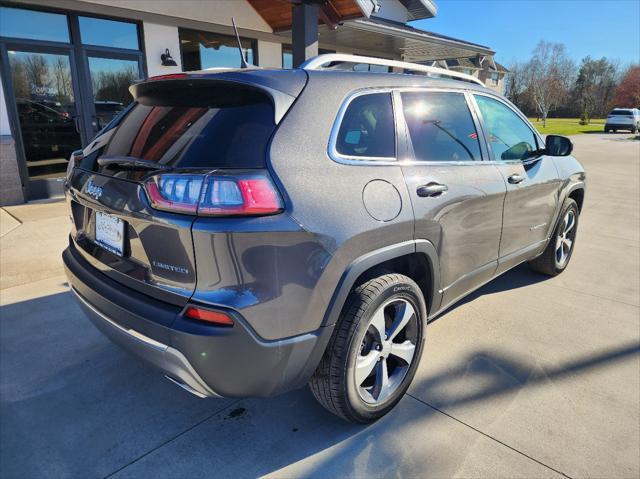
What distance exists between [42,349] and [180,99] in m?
2.15

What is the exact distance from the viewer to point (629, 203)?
8.59m

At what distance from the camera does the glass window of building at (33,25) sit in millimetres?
6953

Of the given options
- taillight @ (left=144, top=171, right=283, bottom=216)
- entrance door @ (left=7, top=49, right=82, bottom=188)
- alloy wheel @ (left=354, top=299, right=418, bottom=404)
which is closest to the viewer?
taillight @ (left=144, top=171, right=283, bottom=216)

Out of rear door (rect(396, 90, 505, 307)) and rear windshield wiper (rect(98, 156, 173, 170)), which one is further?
rear door (rect(396, 90, 505, 307))

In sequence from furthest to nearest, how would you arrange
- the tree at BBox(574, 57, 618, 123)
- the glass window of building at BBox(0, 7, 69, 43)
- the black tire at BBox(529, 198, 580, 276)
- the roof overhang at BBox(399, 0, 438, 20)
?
the tree at BBox(574, 57, 618, 123)
the roof overhang at BBox(399, 0, 438, 20)
the glass window of building at BBox(0, 7, 69, 43)
the black tire at BBox(529, 198, 580, 276)

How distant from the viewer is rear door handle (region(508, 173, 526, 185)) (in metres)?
3.29

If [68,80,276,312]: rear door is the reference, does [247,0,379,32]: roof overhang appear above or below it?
above

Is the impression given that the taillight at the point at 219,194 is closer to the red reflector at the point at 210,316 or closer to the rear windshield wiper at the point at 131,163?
the rear windshield wiper at the point at 131,163

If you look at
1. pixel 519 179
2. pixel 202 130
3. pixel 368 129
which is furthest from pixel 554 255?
pixel 202 130

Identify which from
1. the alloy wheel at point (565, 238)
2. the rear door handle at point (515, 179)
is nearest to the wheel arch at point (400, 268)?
the rear door handle at point (515, 179)

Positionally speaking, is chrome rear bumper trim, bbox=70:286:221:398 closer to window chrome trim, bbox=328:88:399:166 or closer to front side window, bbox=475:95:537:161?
window chrome trim, bbox=328:88:399:166

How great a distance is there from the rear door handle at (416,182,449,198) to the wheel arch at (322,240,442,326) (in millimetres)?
261

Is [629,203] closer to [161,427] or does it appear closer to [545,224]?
[545,224]

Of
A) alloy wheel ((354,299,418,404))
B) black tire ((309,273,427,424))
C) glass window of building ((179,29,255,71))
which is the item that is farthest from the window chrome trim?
glass window of building ((179,29,255,71))
